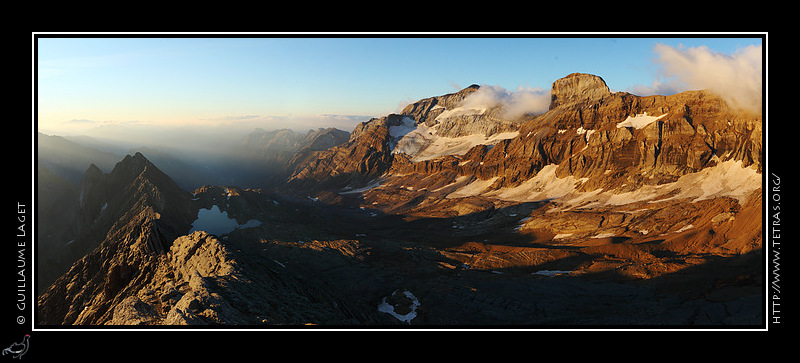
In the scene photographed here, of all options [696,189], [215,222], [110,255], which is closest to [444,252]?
[110,255]

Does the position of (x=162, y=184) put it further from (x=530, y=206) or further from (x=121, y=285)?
(x=530, y=206)

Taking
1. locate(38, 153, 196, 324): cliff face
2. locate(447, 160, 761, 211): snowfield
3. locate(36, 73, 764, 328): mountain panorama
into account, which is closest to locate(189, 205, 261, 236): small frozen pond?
locate(36, 73, 764, 328): mountain panorama

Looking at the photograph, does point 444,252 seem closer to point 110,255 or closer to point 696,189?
point 110,255

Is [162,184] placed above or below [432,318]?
above
